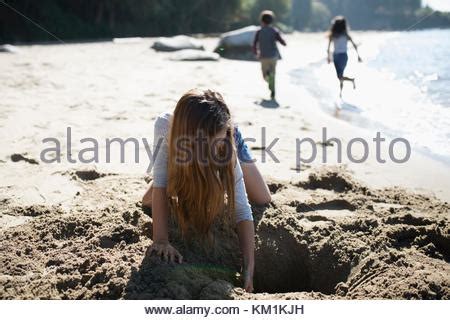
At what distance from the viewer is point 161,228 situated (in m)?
2.20

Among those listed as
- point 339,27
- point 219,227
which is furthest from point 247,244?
point 339,27

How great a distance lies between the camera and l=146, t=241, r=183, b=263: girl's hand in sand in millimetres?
2150

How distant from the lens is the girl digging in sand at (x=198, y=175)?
196cm

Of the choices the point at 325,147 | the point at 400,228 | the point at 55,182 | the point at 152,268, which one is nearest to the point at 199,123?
the point at 152,268

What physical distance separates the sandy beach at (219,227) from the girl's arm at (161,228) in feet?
0.20

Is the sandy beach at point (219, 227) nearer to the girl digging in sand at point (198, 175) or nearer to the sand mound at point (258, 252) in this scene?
the sand mound at point (258, 252)

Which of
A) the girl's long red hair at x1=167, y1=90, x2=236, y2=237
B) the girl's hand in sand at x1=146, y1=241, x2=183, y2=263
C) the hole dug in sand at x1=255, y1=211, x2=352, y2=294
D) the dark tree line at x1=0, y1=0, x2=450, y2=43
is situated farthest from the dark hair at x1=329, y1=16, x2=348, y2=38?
the dark tree line at x1=0, y1=0, x2=450, y2=43

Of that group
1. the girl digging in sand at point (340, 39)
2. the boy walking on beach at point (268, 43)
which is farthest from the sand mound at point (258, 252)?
the boy walking on beach at point (268, 43)

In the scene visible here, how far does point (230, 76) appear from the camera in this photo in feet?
30.2

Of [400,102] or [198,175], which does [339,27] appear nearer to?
[400,102]

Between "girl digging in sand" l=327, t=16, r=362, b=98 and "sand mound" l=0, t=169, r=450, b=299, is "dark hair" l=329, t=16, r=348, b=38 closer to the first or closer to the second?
"girl digging in sand" l=327, t=16, r=362, b=98

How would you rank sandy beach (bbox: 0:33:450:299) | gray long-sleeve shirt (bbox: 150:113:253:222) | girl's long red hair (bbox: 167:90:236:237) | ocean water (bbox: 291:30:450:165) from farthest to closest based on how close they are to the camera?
ocean water (bbox: 291:30:450:165) → gray long-sleeve shirt (bbox: 150:113:253:222) → sandy beach (bbox: 0:33:450:299) → girl's long red hair (bbox: 167:90:236:237)
